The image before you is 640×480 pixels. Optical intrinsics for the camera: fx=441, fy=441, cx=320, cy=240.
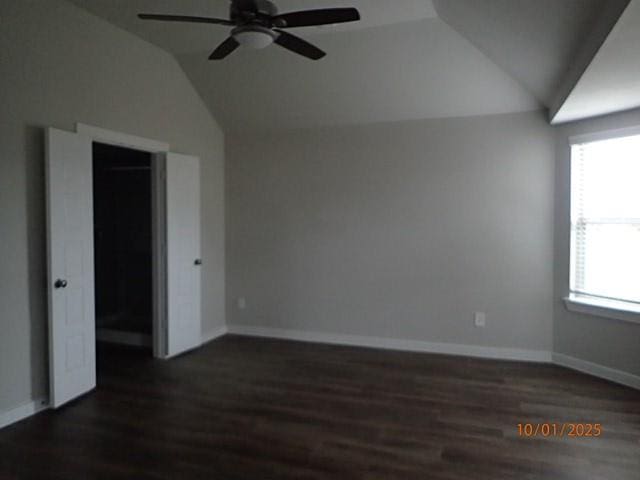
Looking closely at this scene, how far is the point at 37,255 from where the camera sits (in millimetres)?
3080

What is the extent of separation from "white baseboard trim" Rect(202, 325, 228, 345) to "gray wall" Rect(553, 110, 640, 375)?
3.54m

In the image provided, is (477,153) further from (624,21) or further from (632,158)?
(624,21)

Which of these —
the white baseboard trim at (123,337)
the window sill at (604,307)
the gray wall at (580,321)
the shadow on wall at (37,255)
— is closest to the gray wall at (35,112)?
the shadow on wall at (37,255)

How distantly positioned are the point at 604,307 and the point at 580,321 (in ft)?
0.96

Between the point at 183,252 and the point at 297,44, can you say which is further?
the point at 183,252

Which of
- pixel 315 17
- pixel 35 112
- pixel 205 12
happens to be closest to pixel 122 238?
pixel 35 112

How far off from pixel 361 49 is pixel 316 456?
3199mm

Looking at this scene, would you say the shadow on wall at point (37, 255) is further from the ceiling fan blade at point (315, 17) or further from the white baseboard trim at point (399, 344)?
the white baseboard trim at point (399, 344)

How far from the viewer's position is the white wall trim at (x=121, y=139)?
3420mm

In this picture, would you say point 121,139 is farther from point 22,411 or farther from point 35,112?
point 22,411

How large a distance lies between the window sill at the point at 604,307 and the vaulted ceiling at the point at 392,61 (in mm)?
1773

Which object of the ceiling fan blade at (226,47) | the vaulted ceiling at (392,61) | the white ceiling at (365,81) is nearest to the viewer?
the ceiling fan blade at (226,47)

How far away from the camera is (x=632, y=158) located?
141 inches

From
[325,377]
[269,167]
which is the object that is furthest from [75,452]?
[269,167]
